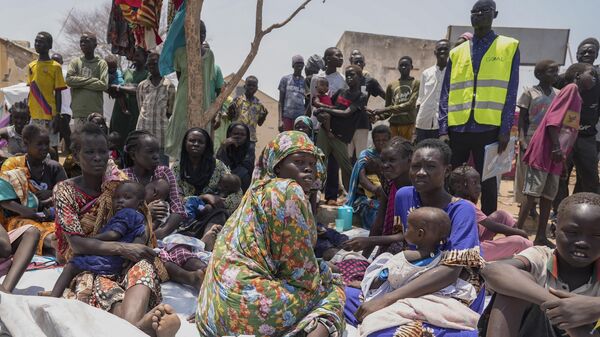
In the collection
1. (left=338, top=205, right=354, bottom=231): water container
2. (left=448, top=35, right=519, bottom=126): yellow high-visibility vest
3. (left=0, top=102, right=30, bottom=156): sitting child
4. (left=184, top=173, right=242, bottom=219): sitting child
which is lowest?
(left=338, top=205, right=354, bottom=231): water container

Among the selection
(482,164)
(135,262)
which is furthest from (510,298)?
(482,164)

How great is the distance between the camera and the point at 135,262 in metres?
3.06

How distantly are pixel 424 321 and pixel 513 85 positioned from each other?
2.85 metres

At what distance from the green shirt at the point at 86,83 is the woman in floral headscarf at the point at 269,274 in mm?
5366

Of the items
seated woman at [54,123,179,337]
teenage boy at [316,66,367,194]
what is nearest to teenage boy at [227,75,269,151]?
teenage boy at [316,66,367,194]

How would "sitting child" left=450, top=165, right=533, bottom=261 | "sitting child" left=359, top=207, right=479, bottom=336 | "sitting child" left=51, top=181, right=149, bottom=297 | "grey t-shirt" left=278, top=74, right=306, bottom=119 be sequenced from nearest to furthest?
"sitting child" left=359, top=207, right=479, bottom=336 → "sitting child" left=51, top=181, right=149, bottom=297 → "sitting child" left=450, top=165, right=533, bottom=261 → "grey t-shirt" left=278, top=74, right=306, bottom=119

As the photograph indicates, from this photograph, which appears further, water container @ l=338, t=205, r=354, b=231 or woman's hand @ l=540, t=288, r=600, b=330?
water container @ l=338, t=205, r=354, b=231

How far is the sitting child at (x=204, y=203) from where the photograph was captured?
4625mm

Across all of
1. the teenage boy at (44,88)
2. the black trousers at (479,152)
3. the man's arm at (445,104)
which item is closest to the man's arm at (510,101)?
the black trousers at (479,152)

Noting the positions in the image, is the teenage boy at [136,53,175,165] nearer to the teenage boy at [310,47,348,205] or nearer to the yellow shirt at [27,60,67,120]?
the yellow shirt at [27,60,67,120]

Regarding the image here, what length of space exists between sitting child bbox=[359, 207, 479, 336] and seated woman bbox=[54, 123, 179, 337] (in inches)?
40.4

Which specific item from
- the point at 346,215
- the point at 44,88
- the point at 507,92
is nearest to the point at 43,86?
the point at 44,88

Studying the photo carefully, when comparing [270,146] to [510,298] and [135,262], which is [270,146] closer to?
[135,262]

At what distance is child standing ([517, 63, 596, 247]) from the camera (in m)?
5.20
